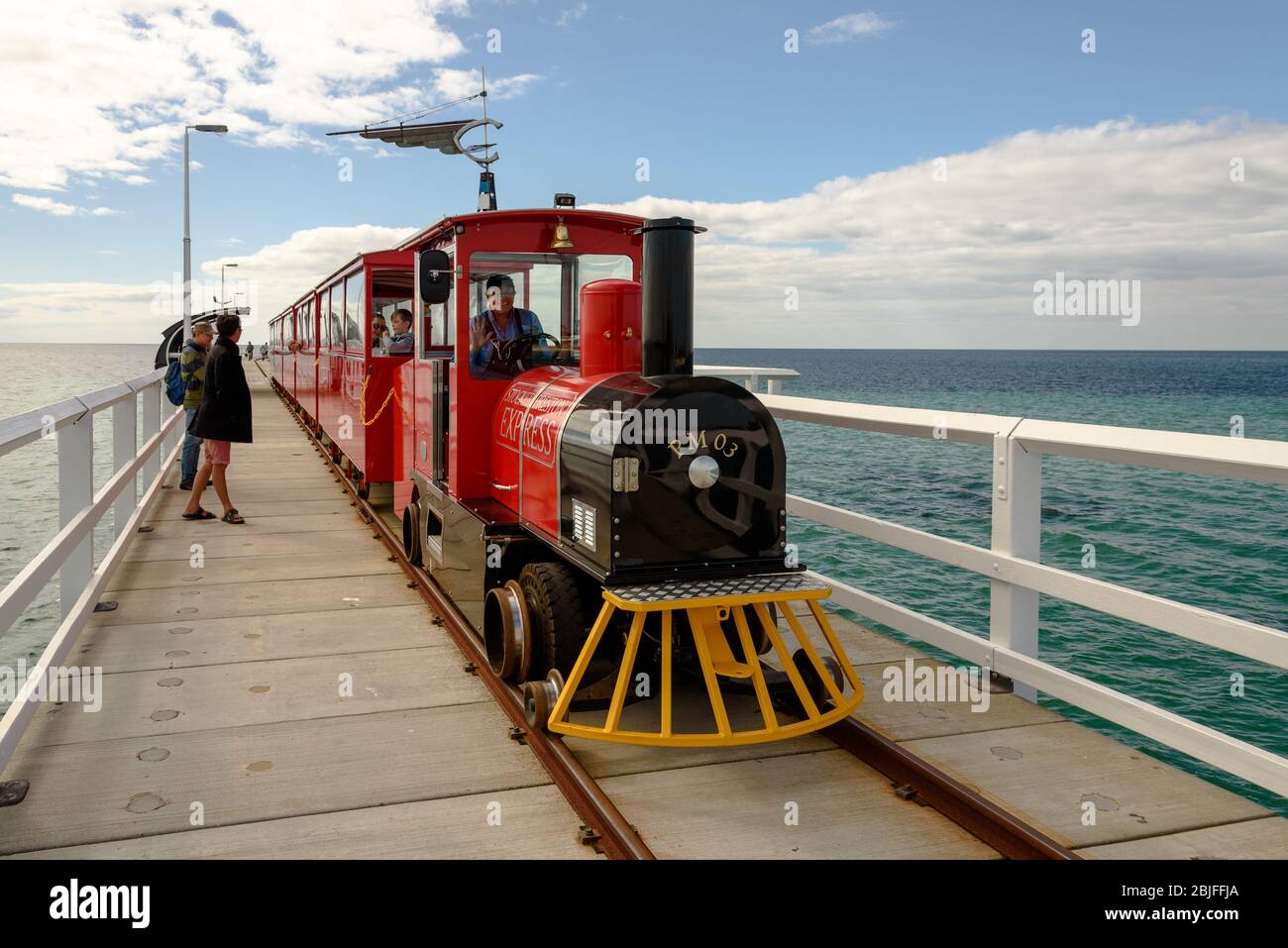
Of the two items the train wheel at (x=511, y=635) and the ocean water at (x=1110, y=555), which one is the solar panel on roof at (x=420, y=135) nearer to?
the train wheel at (x=511, y=635)

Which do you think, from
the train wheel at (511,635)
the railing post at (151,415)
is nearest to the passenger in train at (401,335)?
the railing post at (151,415)

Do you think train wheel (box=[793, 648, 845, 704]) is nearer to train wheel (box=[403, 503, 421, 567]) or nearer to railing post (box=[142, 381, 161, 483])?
train wheel (box=[403, 503, 421, 567])

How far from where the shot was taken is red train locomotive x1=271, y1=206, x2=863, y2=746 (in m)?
3.92

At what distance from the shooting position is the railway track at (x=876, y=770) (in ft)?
10.1

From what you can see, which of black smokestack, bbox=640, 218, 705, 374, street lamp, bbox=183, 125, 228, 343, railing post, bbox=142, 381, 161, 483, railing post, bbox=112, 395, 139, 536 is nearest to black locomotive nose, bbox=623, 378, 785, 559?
black smokestack, bbox=640, 218, 705, 374

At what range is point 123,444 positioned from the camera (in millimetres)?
7477

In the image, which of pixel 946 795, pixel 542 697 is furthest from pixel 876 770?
pixel 542 697

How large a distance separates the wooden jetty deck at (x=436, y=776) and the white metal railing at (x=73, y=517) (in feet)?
0.67

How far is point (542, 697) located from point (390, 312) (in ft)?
20.9

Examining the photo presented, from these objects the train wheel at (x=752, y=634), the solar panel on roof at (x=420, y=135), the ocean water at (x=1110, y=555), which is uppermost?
the solar panel on roof at (x=420, y=135)

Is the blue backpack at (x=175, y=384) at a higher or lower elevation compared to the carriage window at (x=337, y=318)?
lower

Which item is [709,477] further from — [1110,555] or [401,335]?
[1110,555]

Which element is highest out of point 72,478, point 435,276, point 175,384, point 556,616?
point 435,276

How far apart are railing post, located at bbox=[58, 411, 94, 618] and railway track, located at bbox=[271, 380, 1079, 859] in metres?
2.39
